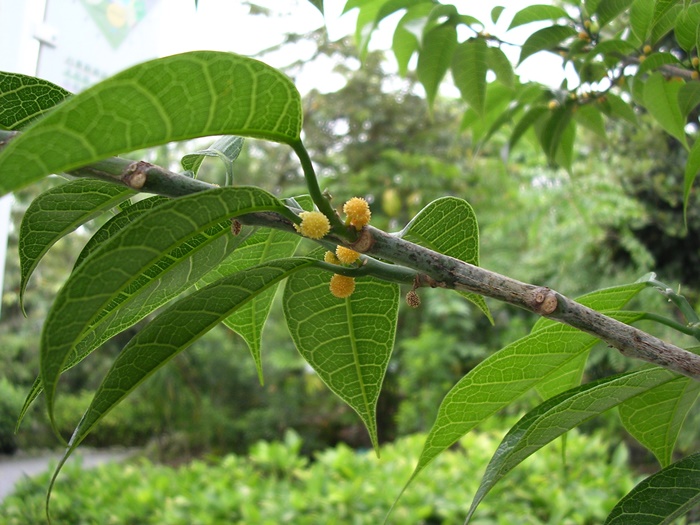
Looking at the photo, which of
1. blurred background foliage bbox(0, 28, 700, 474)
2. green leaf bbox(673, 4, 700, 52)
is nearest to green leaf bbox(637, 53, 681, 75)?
green leaf bbox(673, 4, 700, 52)

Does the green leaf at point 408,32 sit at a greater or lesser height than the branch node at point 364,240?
greater

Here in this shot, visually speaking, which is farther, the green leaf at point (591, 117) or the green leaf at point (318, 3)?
the green leaf at point (591, 117)

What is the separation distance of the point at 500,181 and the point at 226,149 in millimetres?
3920

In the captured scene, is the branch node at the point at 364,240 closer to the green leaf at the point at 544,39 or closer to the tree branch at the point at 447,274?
the tree branch at the point at 447,274

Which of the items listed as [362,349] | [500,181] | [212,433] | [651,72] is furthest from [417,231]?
[212,433]

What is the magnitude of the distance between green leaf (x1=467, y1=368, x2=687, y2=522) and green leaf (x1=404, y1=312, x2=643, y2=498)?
0.09 feet

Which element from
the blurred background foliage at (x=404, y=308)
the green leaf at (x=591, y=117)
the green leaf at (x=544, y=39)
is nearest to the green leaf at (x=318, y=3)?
the green leaf at (x=544, y=39)

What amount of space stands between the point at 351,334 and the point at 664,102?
453mm

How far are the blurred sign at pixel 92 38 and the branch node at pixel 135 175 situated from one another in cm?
186

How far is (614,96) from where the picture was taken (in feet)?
2.52

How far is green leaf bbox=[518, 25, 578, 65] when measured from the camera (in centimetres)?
70

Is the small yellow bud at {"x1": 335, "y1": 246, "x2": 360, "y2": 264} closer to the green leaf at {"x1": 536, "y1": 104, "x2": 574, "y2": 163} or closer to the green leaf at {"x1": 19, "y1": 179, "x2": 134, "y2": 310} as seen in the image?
the green leaf at {"x1": 19, "y1": 179, "x2": 134, "y2": 310}

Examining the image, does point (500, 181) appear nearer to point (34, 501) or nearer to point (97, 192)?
point (34, 501)

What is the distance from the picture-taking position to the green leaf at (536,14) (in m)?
0.73
